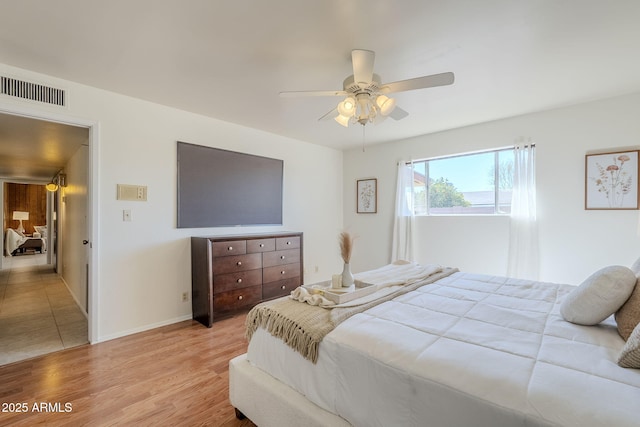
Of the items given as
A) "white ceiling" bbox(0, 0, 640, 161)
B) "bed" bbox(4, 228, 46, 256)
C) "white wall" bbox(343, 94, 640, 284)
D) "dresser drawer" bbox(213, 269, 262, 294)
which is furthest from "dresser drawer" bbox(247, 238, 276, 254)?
"bed" bbox(4, 228, 46, 256)

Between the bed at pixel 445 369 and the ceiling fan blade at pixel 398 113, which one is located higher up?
the ceiling fan blade at pixel 398 113

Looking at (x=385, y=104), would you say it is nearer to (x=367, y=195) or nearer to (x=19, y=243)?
(x=367, y=195)

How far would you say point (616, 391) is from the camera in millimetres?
866

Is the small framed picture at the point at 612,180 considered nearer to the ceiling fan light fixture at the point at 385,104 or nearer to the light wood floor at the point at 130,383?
the ceiling fan light fixture at the point at 385,104

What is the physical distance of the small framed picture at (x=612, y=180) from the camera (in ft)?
9.16

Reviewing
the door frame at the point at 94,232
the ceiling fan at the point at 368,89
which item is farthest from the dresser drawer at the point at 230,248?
the ceiling fan at the point at 368,89

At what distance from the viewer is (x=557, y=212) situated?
10.4ft

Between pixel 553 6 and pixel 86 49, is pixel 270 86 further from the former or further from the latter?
pixel 553 6

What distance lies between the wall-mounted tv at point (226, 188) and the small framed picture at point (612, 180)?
3.59 metres

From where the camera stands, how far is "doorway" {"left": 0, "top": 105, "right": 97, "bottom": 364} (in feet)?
8.68

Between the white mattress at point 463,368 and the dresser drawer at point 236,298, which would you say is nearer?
the white mattress at point 463,368

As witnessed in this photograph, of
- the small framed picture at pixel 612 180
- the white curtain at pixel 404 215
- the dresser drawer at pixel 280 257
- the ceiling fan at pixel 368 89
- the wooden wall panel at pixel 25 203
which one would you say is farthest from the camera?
the wooden wall panel at pixel 25 203

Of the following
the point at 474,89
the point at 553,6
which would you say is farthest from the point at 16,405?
the point at 474,89

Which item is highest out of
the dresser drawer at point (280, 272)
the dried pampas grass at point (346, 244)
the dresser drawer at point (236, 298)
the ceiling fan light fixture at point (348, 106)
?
the ceiling fan light fixture at point (348, 106)
